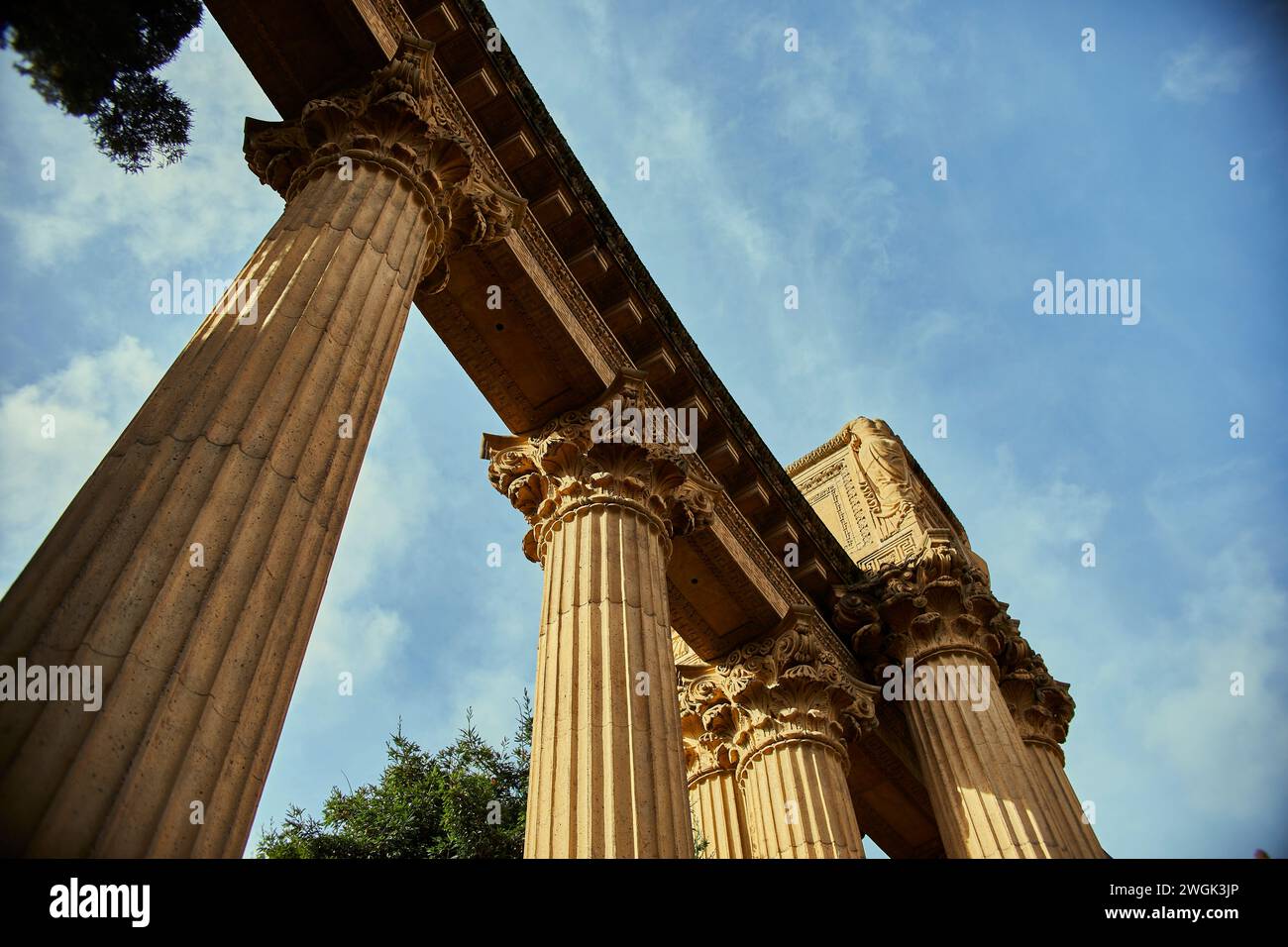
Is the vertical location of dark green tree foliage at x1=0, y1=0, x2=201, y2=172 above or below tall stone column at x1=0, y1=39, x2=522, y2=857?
above

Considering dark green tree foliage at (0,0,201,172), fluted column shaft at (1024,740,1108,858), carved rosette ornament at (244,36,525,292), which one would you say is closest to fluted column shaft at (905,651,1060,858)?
fluted column shaft at (1024,740,1108,858)

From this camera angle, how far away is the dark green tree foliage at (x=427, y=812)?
81.1 ft

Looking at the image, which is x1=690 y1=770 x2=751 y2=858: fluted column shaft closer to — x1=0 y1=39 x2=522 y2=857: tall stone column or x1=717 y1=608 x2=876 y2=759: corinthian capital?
x1=717 y1=608 x2=876 y2=759: corinthian capital

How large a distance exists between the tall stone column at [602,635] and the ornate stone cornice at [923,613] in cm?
678

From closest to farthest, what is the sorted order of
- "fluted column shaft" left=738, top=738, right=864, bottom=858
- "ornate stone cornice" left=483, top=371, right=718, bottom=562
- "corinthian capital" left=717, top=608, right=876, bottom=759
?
"ornate stone cornice" left=483, top=371, right=718, bottom=562, "fluted column shaft" left=738, top=738, right=864, bottom=858, "corinthian capital" left=717, top=608, right=876, bottom=759

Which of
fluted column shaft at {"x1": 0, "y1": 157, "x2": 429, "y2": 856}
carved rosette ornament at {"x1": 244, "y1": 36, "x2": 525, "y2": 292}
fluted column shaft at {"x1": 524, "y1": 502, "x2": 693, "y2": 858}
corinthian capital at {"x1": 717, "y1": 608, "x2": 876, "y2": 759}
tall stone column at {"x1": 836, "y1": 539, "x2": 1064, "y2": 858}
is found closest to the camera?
fluted column shaft at {"x1": 0, "y1": 157, "x2": 429, "y2": 856}

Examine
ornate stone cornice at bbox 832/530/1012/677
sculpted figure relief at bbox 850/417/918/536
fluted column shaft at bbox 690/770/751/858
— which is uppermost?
sculpted figure relief at bbox 850/417/918/536

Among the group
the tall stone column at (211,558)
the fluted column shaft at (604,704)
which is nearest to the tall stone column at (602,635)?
the fluted column shaft at (604,704)

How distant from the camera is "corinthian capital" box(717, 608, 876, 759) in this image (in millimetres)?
20391

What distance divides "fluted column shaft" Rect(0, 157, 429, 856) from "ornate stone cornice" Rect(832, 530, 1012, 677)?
52.4 ft

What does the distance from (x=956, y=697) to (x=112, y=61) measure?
19460mm
